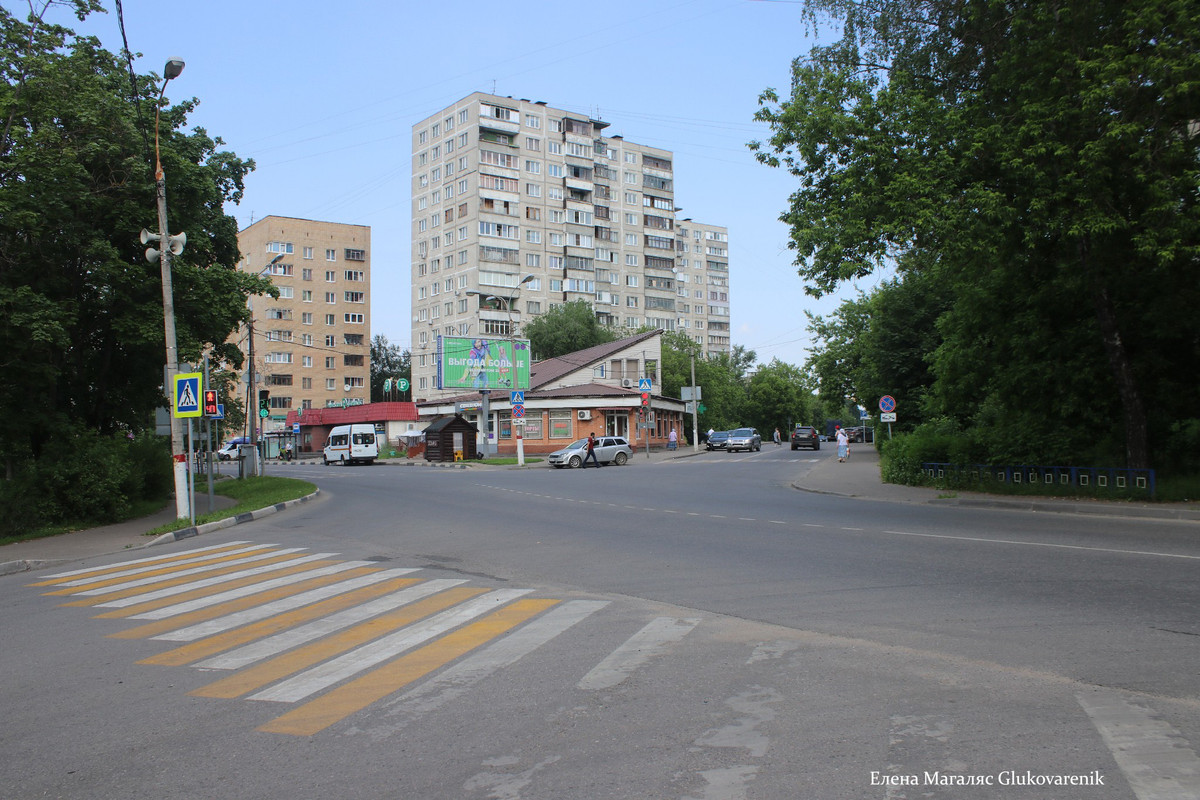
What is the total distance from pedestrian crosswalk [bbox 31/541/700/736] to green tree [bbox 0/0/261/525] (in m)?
8.50

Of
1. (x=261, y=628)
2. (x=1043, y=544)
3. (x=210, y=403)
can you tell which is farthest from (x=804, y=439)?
(x=261, y=628)

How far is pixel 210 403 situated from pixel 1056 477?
19.2m

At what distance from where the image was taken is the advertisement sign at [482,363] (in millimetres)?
47656

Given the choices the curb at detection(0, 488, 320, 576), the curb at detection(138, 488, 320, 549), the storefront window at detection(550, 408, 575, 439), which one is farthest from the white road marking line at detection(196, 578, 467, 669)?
the storefront window at detection(550, 408, 575, 439)

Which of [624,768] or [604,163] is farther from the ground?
[604,163]

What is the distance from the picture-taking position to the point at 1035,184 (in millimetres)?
14695

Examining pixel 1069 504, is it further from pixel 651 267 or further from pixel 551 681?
pixel 651 267

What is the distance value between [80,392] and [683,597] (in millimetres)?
19799

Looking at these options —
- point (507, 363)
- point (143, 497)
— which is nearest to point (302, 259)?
point (507, 363)

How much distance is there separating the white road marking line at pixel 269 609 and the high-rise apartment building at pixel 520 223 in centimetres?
6151

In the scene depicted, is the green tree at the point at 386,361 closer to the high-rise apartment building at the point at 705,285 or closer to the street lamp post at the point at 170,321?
the high-rise apartment building at the point at 705,285

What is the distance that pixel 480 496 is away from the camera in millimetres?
22828

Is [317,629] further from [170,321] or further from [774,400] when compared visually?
[774,400]

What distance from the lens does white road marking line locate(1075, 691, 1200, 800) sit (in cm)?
371
